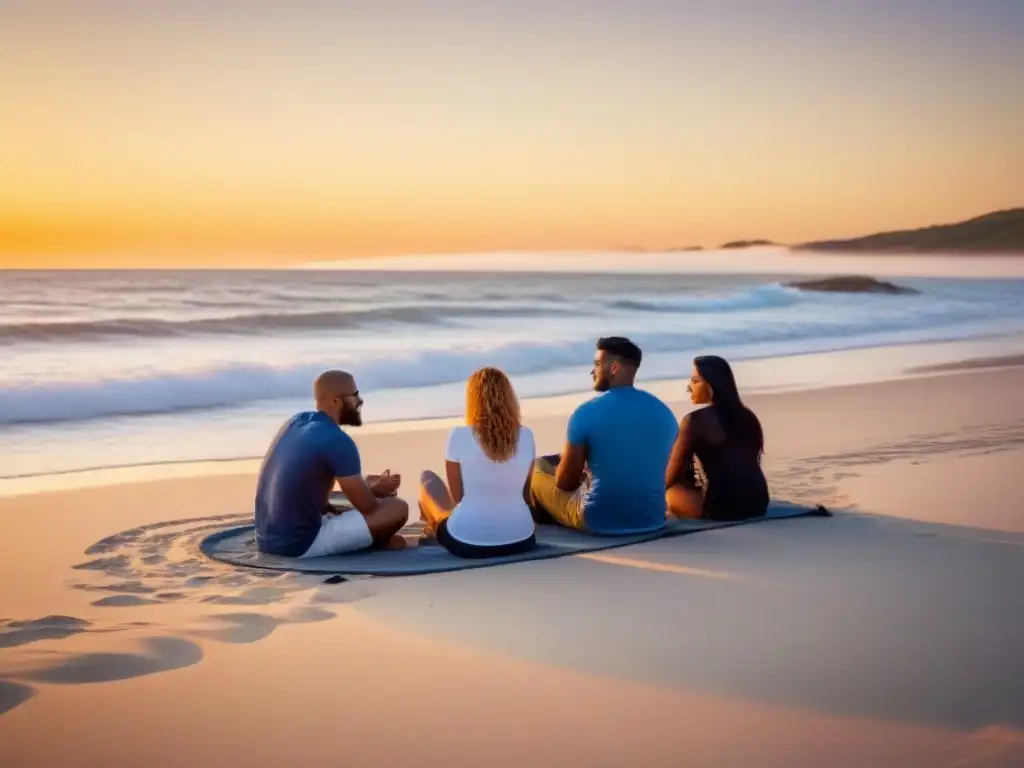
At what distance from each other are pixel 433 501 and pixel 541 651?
206 centimetres

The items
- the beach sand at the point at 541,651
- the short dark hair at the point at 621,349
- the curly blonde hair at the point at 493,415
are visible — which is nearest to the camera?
the beach sand at the point at 541,651

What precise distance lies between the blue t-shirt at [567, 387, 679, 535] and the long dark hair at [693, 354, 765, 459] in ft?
1.03

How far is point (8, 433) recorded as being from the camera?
12.1 m

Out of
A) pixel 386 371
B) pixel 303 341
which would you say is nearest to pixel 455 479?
pixel 386 371

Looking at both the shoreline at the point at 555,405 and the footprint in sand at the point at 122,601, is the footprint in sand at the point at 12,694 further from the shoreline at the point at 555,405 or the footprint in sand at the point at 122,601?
the shoreline at the point at 555,405

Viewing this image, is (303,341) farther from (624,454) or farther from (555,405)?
(624,454)

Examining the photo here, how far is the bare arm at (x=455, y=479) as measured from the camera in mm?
6434

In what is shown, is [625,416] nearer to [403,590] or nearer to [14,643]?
[403,590]

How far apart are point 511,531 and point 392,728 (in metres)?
2.46

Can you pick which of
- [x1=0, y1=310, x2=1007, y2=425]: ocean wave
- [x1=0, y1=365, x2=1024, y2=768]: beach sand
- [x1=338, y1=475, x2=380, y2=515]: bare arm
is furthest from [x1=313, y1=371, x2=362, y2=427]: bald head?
[x1=0, y1=310, x2=1007, y2=425]: ocean wave

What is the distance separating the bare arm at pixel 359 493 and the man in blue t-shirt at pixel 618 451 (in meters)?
1.18

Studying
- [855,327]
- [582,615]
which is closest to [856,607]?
[582,615]

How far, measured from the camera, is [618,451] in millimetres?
6980

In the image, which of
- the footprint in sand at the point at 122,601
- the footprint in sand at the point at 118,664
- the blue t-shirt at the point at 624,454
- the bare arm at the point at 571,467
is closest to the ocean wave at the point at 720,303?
the bare arm at the point at 571,467
